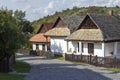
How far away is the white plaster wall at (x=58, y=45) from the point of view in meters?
58.5

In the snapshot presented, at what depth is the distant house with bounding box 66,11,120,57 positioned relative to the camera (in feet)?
154

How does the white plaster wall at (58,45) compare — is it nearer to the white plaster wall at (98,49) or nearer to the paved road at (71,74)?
the white plaster wall at (98,49)

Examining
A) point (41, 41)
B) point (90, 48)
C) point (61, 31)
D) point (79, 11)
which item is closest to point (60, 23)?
point (61, 31)

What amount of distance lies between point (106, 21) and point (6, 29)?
21302mm

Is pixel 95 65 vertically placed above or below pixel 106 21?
below

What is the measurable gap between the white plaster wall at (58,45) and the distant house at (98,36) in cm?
619

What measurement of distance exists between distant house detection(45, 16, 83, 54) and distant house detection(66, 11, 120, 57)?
18.4ft

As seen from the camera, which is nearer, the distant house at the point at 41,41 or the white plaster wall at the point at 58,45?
the white plaster wall at the point at 58,45

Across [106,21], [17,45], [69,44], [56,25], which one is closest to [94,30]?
[106,21]

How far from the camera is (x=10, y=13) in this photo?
119ft

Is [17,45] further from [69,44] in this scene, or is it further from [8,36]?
[69,44]

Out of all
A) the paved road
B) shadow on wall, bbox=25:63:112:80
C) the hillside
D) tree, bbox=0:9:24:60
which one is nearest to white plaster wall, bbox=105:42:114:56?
the paved road

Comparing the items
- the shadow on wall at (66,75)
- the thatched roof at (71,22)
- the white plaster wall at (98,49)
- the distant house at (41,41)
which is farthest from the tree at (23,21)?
the shadow on wall at (66,75)

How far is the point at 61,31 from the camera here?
193 feet
